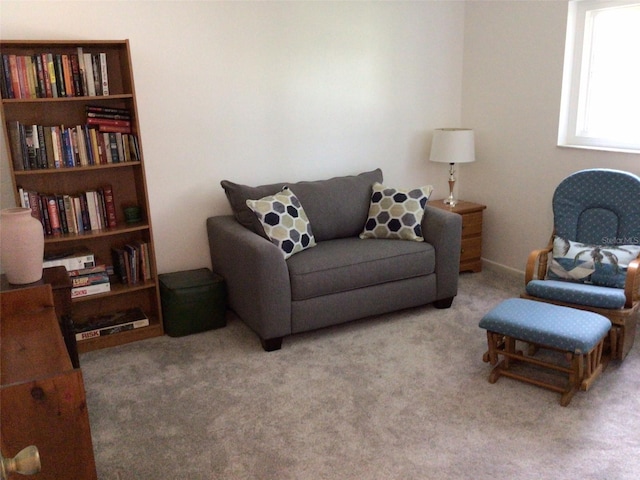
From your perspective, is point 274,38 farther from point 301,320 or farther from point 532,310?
point 532,310

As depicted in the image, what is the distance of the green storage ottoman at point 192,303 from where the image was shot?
3453 mm

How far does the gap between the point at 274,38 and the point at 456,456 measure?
2898 mm

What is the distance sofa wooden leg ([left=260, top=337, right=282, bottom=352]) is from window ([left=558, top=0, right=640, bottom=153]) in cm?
242

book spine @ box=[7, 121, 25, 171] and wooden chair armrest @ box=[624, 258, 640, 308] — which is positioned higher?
book spine @ box=[7, 121, 25, 171]

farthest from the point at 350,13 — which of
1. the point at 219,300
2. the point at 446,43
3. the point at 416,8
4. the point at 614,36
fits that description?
the point at 219,300

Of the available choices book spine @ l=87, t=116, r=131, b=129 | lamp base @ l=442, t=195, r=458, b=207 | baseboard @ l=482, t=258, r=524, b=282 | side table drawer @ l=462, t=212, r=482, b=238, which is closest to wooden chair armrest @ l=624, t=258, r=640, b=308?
baseboard @ l=482, t=258, r=524, b=282

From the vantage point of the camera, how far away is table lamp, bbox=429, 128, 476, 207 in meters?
4.29

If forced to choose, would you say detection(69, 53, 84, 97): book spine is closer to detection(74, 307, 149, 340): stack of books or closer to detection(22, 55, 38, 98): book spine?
detection(22, 55, 38, 98): book spine

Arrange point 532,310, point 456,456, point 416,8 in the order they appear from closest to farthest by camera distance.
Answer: point 456,456 < point 532,310 < point 416,8

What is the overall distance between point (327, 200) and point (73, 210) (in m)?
1.60

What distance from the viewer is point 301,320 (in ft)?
10.8

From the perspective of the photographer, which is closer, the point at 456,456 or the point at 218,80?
the point at 456,456

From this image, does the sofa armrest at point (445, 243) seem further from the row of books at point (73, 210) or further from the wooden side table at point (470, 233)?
the row of books at point (73, 210)

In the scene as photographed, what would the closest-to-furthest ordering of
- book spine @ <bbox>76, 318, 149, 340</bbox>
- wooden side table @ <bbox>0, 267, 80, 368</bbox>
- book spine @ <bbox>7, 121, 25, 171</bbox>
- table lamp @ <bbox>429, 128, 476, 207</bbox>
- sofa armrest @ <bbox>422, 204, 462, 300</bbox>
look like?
wooden side table @ <bbox>0, 267, 80, 368</bbox> → book spine @ <bbox>7, 121, 25, 171</bbox> → book spine @ <bbox>76, 318, 149, 340</bbox> → sofa armrest @ <bbox>422, 204, 462, 300</bbox> → table lamp @ <bbox>429, 128, 476, 207</bbox>
